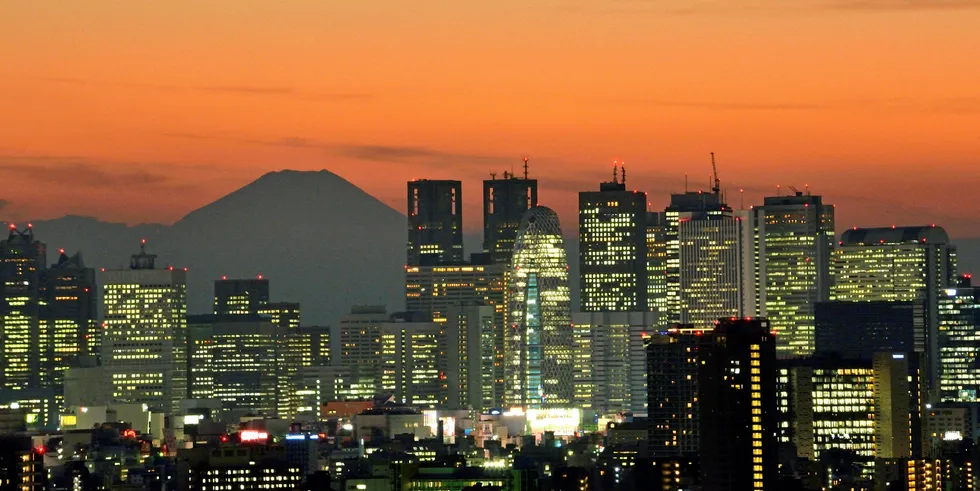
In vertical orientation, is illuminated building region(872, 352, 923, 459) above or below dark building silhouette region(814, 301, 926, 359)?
below

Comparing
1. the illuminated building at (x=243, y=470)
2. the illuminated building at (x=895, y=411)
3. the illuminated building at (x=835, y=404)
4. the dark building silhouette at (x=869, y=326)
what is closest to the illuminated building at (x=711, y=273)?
the dark building silhouette at (x=869, y=326)

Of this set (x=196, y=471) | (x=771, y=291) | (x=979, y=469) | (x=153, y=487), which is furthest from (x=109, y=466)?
(x=771, y=291)

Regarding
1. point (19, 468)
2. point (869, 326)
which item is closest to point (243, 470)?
point (19, 468)

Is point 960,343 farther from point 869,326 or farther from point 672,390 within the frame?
point 672,390

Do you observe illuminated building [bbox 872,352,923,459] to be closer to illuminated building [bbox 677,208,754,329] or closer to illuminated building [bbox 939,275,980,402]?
illuminated building [bbox 939,275,980,402]

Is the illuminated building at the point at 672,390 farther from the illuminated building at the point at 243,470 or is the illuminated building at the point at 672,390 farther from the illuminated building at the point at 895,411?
the illuminated building at the point at 243,470

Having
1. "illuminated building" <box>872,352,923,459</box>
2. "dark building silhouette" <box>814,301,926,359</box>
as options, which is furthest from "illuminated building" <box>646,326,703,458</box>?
"dark building silhouette" <box>814,301,926,359</box>

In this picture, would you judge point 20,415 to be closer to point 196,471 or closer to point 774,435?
point 196,471
